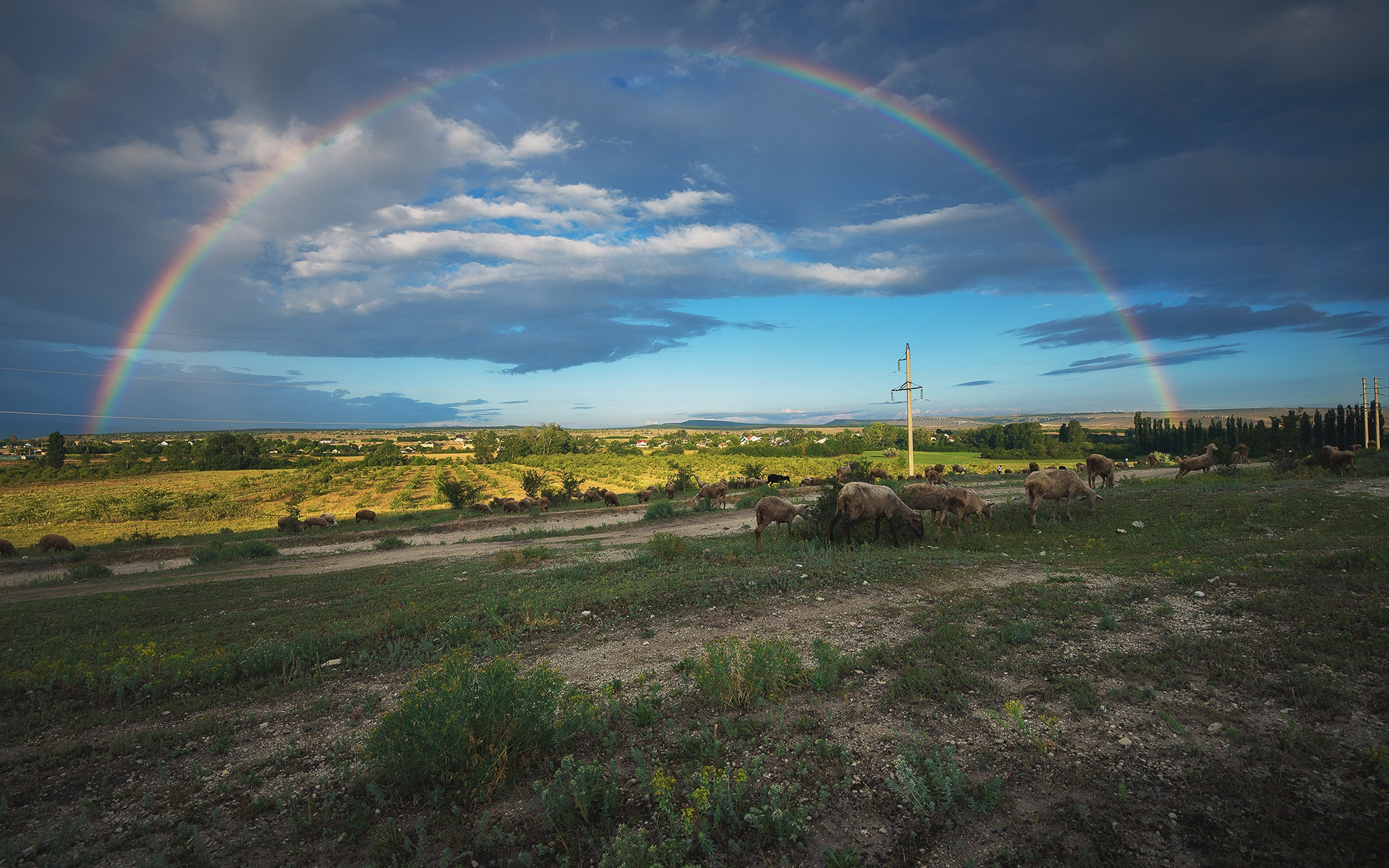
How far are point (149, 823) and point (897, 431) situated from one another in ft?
378

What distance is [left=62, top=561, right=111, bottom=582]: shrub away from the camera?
19266mm

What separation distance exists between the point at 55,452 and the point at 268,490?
43.0m

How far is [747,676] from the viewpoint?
234 inches

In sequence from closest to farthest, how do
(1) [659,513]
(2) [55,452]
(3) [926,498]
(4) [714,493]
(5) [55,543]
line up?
(3) [926,498]
(5) [55,543]
(1) [659,513]
(4) [714,493]
(2) [55,452]

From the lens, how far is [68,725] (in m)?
6.55

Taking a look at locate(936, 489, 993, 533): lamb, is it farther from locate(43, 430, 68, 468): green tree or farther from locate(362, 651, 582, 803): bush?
locate(43, 430, 68, 468): green tree

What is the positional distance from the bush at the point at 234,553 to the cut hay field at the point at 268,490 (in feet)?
41.3

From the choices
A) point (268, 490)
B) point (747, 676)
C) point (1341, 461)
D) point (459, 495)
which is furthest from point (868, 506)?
point (268, 490)

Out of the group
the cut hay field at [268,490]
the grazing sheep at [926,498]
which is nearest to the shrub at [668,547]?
the grazing sheep at [926,498]

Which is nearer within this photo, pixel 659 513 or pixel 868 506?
pixel 868 506

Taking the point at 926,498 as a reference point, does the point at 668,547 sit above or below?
below

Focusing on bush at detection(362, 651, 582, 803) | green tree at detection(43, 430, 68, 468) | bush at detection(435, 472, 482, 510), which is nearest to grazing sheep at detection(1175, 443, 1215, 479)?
bush at detection(362, 651, 582, 803)

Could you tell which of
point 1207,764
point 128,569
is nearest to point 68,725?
point 1207,764

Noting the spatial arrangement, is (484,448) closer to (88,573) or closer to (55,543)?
(55,543)
